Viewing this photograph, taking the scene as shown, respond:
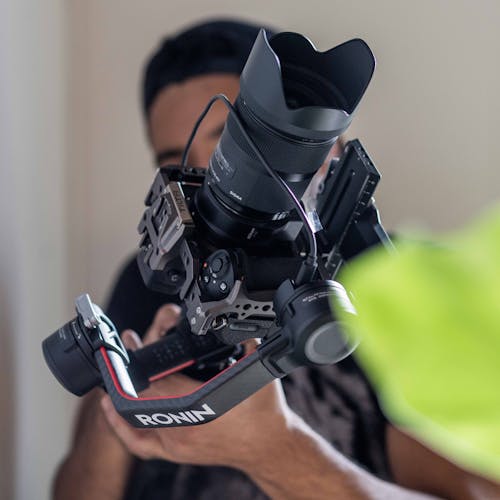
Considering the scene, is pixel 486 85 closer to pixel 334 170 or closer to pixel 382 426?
pixel 382 426

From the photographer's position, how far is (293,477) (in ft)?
3.05

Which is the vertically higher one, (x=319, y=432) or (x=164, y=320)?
(x=164, y=320)

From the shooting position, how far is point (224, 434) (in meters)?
0.87

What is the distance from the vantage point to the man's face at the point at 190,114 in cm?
121

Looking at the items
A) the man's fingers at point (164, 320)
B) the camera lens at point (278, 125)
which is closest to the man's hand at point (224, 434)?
the man's fingers at point (164, 320)

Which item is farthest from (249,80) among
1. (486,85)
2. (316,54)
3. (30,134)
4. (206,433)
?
(486,85)

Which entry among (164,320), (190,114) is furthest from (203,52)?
(164,320)

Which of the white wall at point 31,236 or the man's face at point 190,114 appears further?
the man's face at point 190,114

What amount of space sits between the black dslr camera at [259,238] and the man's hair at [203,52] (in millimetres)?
643

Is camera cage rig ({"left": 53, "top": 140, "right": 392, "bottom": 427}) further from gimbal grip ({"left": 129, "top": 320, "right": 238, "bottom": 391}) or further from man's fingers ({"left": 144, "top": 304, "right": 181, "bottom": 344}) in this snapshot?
man's fingers ({"left": 144, "top": 304, "right": 181, "bottom": 344})

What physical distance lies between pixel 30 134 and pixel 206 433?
60cm

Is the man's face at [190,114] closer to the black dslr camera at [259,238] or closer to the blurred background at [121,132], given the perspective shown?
the blurred background at [121,132]

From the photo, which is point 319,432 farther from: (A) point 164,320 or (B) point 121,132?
(B) point 121,132

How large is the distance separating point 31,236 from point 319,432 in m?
0.56
